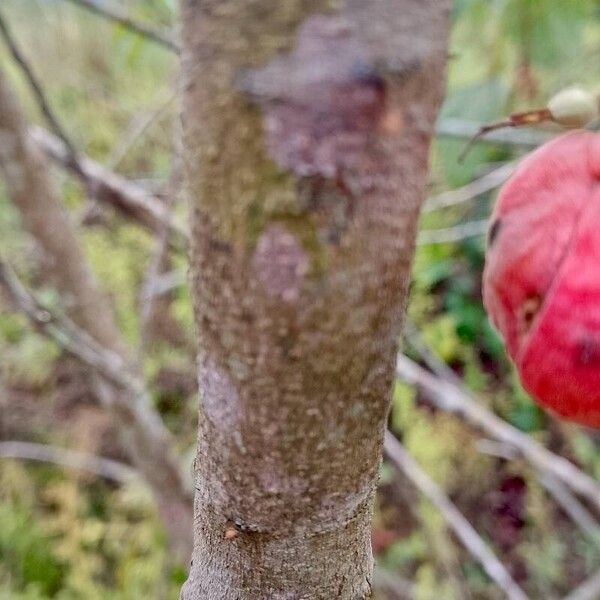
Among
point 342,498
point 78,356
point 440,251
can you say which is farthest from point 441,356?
point 342,498

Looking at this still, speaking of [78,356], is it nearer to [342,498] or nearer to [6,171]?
Result: [6,171]

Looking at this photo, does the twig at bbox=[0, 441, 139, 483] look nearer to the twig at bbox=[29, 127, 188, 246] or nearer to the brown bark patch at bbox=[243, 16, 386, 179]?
the twig at bbox=[29, 127, 188, 246]

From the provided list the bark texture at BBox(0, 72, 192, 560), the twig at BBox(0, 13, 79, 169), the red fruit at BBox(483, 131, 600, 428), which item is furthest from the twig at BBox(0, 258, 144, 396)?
the red fruit at BBox(483, 131, 600, 428)

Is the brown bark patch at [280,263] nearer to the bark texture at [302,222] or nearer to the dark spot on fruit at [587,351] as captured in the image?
the bark texture at [302,222]

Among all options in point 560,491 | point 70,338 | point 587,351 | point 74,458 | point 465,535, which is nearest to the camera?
point 587,351

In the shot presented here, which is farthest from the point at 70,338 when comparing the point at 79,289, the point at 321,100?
the point at 321,100

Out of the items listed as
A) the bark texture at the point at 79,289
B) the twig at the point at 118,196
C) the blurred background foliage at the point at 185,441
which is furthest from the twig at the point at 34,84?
the blurred background foliage at the point at 185,441

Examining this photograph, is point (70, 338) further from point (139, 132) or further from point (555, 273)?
point (555, 273)
